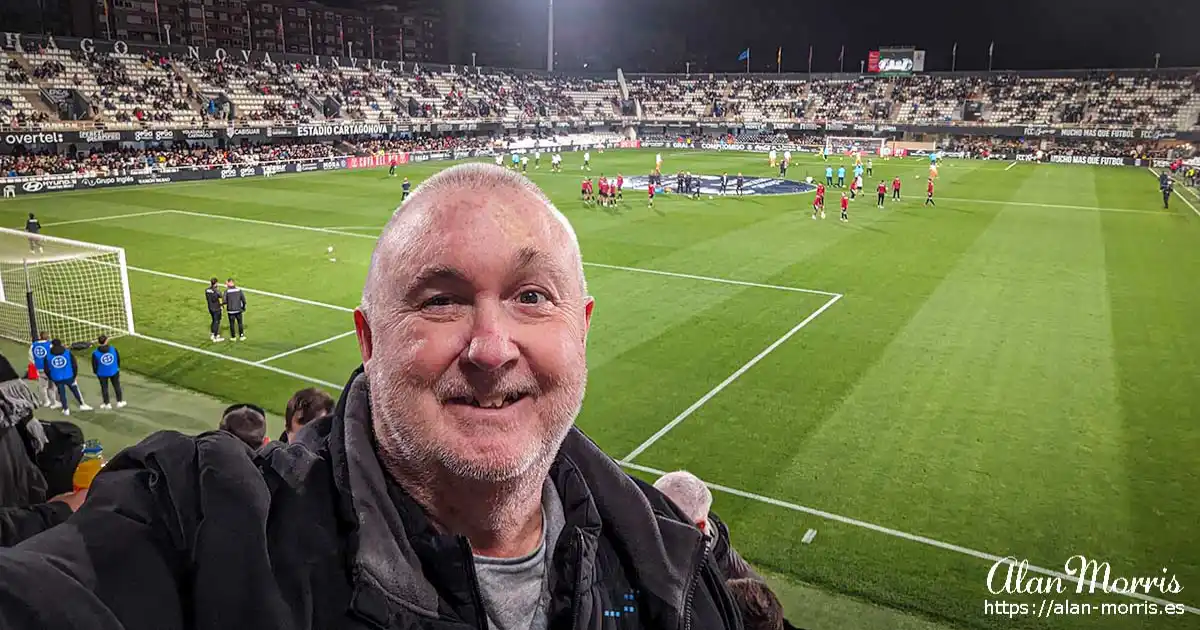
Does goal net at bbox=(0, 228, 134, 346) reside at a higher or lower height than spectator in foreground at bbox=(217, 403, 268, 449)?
lower

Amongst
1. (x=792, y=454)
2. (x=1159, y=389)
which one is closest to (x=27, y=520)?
(x=792, y=454)

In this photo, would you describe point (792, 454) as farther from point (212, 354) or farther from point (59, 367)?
point (212, 354)

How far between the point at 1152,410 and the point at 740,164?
53754 mm

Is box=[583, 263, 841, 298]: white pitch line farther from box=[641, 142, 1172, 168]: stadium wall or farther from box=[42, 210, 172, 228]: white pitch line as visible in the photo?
box=[641, 142, 1172, 168]: stadium wall

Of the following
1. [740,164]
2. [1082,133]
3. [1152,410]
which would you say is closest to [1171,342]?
[1152,410]

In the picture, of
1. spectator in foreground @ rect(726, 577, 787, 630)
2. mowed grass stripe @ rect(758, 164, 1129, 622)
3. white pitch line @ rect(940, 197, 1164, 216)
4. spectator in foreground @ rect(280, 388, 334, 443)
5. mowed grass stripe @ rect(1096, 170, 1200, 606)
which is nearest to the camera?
spectator in foreground @ rect(726, 577, 787, 630)

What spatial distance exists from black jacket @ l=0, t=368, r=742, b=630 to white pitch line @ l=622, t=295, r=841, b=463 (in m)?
10.0

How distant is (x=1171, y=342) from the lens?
18594 mm

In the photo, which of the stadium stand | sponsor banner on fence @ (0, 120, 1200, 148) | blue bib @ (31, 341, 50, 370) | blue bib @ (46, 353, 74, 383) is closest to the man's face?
blue bib @ (46, 353, 74, 383)

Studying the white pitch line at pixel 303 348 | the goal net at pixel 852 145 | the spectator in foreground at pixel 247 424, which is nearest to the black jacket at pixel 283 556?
the spectator in foreground at pixel 247 424

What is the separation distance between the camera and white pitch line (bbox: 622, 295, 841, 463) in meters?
12.7

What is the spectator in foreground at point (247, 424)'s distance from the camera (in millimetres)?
6647

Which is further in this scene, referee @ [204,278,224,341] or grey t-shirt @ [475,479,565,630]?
referee @ [204,278,224,341]

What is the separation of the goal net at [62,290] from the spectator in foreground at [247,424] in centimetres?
1070
